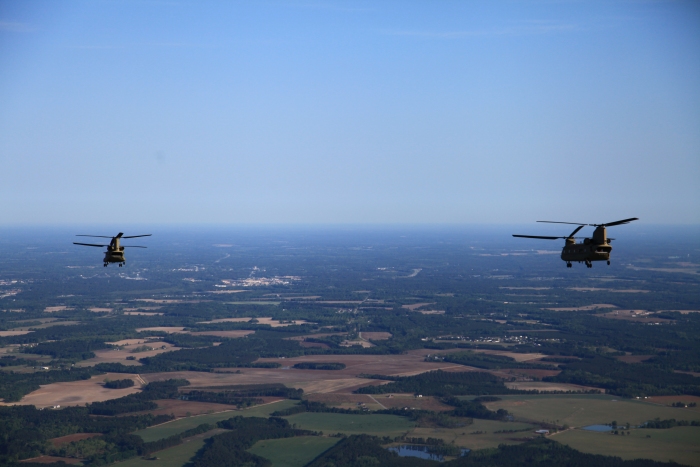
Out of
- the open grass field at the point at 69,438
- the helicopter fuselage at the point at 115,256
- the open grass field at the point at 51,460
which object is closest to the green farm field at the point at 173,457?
the open grass field at the point at 51,460

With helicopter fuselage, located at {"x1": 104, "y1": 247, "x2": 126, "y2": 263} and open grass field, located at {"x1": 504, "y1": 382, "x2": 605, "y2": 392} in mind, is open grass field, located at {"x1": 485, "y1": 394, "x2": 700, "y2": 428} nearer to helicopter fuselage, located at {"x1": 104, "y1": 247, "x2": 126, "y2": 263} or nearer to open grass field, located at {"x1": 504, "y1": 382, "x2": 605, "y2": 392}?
open grass field, located at {"x1": 504, "y1": 382, "x2": 605, "y2": 392}

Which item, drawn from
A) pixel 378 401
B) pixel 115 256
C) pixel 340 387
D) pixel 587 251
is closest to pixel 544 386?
pixel 378 401

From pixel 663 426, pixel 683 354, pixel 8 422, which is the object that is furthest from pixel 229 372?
pixel 683 354

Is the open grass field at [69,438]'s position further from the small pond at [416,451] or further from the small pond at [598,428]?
the small pond at [598,428]

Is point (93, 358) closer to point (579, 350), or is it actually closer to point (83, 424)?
point (83, 424)

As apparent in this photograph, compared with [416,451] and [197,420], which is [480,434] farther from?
[197,420]

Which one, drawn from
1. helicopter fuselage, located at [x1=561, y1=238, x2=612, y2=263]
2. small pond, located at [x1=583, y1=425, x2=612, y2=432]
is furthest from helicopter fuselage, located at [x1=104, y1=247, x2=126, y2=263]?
small pond, located at [x1=583, y1=425, x2=612, y2=432]

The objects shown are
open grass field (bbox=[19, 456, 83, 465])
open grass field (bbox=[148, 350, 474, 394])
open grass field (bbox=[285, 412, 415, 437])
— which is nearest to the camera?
open grass field (bbox=[19, 456, 83, 465])
